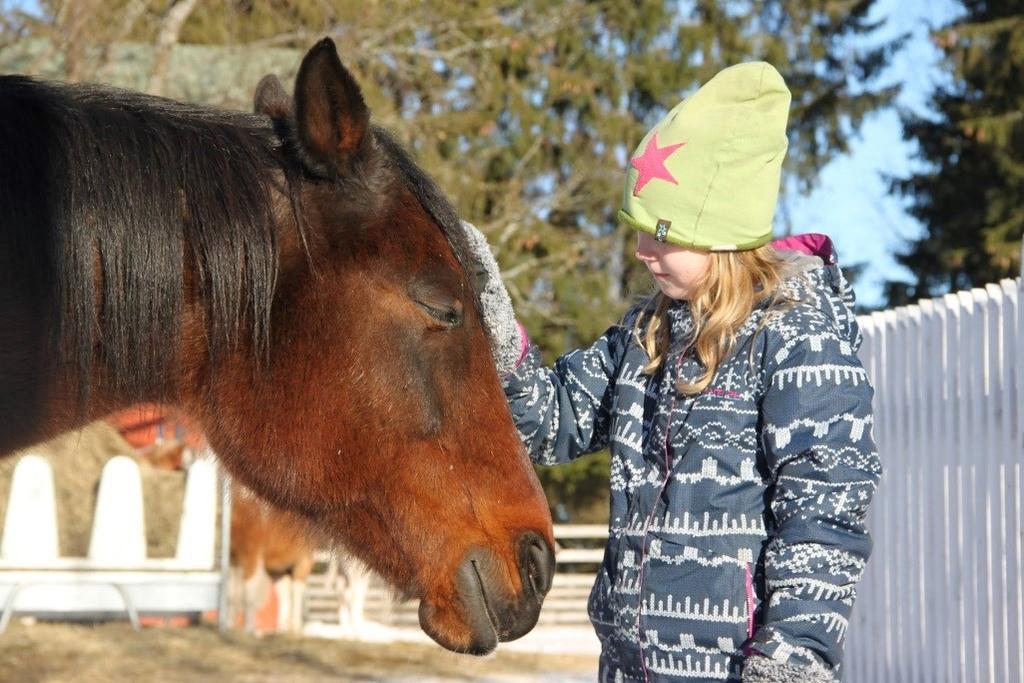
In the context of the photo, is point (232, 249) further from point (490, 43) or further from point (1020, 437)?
point (490, 43)

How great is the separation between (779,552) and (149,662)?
6131mm

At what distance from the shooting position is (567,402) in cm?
278

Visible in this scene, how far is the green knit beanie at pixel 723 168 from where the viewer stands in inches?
94.3

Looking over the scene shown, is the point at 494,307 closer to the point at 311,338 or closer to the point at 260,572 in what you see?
the point at 311,338

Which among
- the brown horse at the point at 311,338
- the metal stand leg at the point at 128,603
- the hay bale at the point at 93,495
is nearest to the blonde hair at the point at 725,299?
the brown horse at the point at 311,338

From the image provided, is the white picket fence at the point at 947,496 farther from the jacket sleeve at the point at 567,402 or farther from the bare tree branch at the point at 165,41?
the bare tree branch at the point at 165,41

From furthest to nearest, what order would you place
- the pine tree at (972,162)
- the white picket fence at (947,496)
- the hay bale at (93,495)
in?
1. the pine tree at (972,162)
2. the hay bale at (93,495)
3. the white picket fence at (947,496)

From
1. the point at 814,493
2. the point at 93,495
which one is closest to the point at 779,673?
the point at 814,493

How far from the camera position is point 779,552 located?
7.27ft

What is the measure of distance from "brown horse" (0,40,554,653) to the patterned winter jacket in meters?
0.27

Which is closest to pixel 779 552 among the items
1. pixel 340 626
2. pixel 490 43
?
pixel 340 626

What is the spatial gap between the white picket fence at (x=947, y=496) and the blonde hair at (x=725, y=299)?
2351 millimetres

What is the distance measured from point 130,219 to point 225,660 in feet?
20.7

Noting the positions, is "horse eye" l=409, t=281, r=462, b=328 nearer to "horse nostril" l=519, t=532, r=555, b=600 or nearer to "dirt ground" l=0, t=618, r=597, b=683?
"horse nostril" l=519, t=532, r=555, b=600
